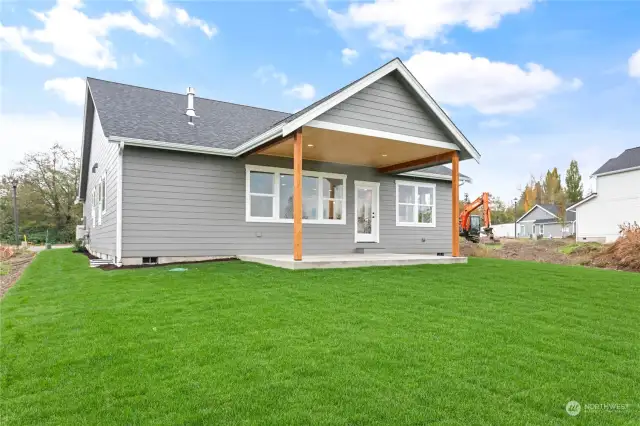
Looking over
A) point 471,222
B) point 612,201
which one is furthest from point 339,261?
point 612,201

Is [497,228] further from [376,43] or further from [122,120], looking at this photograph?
[122,120]

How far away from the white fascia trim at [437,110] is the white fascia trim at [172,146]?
4.48 m

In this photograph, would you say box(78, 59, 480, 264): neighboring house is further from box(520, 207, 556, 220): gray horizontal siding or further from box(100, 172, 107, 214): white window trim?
box(520, 207, 556, 220): gray horizontal siding

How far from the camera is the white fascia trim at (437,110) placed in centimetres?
873

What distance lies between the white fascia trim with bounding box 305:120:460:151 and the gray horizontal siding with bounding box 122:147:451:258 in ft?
9.64

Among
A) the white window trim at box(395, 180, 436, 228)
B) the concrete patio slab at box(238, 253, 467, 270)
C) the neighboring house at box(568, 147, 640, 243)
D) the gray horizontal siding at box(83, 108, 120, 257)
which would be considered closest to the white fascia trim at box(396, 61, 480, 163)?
the concrete patio slab at box(238, 253, 467, 270)

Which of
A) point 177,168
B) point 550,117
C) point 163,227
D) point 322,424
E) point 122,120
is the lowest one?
point 322,424

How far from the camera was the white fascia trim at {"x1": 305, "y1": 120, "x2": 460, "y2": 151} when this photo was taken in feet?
25.8

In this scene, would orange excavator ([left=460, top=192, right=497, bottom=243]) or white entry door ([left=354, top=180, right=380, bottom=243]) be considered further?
orange excavator ([left=460, top=192, right=497, bottom=243])

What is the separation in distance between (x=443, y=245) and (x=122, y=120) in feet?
34.8

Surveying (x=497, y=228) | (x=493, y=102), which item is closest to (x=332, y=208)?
(x=493, y=102)

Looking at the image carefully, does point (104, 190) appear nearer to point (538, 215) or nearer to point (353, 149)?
point (353, 149)

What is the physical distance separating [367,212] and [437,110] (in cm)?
412

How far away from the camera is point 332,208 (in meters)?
11.5
